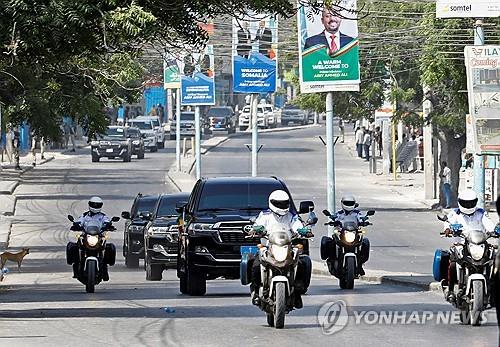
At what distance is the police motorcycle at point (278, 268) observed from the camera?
50.4 ft

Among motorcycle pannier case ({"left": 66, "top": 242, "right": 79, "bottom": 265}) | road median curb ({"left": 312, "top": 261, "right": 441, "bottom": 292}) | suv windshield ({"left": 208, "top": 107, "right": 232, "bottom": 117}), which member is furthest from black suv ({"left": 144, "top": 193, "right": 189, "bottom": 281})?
suv windshield ({"left": 208, "top": 107, "right": 232, "bottom": 117})

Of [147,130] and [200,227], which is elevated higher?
[147,130]

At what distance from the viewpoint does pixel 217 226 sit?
66.5 ft

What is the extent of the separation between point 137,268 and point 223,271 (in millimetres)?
9838

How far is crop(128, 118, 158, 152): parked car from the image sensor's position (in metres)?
83.6

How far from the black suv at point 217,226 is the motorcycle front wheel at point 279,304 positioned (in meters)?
4.35

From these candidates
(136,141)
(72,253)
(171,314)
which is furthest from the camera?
(136,141)

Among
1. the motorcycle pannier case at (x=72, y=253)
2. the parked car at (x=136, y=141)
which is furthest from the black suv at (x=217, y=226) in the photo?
the parked car at (x=136, y=141)

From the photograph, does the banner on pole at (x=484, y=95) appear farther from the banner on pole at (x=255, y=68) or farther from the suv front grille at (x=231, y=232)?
the banner on pole at (x=255, y=68)

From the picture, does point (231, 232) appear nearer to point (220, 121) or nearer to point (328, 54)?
point (328, 54)

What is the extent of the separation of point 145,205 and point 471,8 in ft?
36.9

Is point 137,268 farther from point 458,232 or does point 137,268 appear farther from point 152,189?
point 152,189

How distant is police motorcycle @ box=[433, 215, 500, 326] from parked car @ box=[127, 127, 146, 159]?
60764 millimetres

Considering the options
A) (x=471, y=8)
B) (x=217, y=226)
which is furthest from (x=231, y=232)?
(x=471, y=8)
